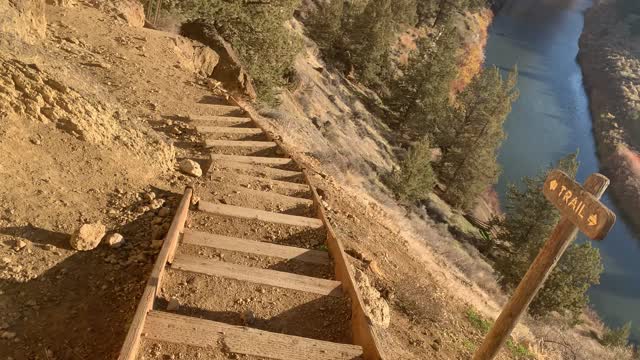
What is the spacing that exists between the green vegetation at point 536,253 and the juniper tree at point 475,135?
375 centimetres

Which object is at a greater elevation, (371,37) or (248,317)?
(371,37)

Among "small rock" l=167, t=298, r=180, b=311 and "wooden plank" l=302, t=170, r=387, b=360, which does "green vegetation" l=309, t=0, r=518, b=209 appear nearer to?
"wooden plank" l=302, t=170, r=387, b=360

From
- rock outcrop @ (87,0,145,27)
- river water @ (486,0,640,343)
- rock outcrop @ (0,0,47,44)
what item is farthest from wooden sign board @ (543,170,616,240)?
river water @ (486,0,640,343)

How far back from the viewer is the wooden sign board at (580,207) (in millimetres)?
4129

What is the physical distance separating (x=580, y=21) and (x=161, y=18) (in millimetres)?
88411

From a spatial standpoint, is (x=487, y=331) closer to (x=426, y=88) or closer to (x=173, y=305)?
(x=173, y=305)

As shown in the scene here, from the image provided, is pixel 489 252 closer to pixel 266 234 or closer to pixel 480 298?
pixel 480 298

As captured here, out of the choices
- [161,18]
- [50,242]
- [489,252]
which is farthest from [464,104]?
[50,242]

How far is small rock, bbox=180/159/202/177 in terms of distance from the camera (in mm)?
7504

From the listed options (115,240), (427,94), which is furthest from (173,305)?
(427,94)

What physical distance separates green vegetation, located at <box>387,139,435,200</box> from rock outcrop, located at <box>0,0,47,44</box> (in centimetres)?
1900

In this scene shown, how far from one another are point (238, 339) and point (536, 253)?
847 inches

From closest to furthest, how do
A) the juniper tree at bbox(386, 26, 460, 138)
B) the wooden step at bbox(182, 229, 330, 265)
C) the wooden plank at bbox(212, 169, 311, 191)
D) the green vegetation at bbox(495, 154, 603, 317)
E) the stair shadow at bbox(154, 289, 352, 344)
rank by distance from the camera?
the stair shadow at bbox(154, 289, 352, 344) → the wooden step at bbox(182, 229, 330, 265) → the wooden plank at bbox(212, 169, 311, 191) → the green vegetation at bbox(495, 154, 603, 317) → the juniper tree at bbox(386, 26, 460, 138)

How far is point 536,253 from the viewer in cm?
2308
